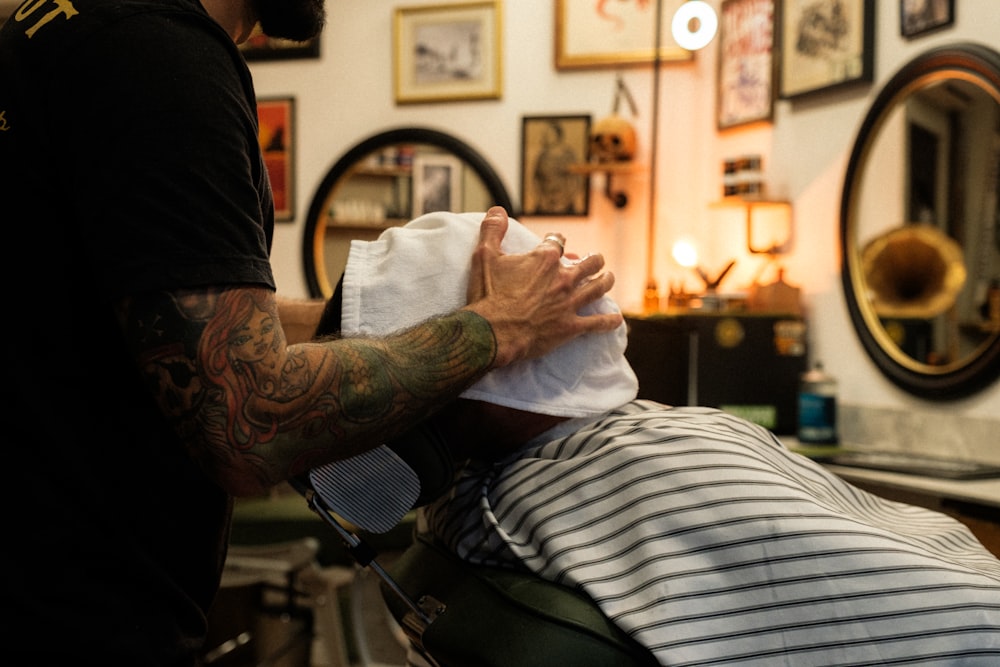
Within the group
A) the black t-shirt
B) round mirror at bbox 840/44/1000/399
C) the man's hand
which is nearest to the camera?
the black t-shirt

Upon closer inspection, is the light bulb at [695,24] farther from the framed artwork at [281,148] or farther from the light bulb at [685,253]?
the framed artwork at [281,148]

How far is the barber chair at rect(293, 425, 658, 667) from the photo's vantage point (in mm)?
879

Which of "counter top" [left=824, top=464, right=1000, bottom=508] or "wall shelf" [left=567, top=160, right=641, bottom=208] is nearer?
"counter top" [left=824, top=464, right=1000, bottom=508]

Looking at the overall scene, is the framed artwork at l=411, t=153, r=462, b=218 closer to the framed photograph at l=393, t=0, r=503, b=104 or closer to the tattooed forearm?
the framed photograph at l=393, t=0, r=503, b=104

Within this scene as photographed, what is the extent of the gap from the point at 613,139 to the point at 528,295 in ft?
8.33

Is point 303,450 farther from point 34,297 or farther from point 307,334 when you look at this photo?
point 307,334

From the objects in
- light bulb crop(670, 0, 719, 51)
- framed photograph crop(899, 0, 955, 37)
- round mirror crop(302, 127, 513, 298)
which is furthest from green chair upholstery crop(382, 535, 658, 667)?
round mirror crop(302, 127, 513, 298)

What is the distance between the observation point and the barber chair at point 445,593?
0.88 m

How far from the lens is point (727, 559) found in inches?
35.7

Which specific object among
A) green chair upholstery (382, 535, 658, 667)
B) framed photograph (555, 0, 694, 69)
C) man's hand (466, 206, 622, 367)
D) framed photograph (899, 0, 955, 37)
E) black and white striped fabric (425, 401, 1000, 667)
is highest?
framed photograph (555, 0, 694, 69)

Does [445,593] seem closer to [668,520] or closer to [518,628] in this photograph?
[518,628]

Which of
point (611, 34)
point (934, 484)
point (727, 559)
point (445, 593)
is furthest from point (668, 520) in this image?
point (611, 34)

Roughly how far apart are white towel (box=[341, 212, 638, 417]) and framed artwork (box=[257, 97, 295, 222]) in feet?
9.91

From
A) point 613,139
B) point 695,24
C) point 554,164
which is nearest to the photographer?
point 695,24
